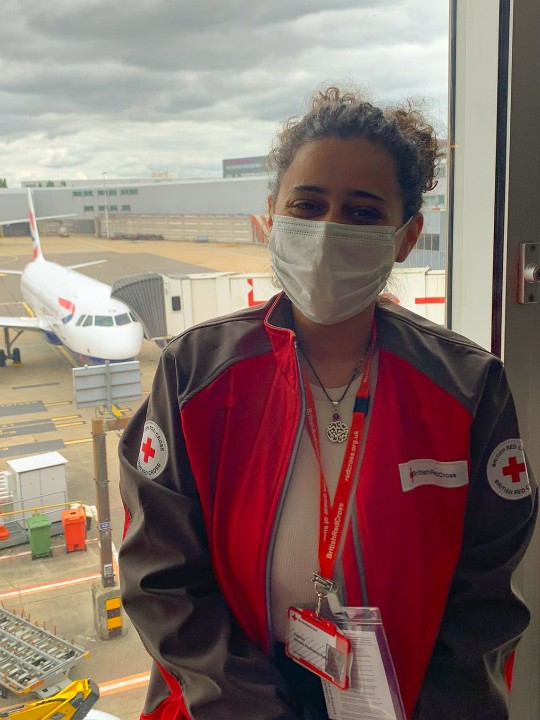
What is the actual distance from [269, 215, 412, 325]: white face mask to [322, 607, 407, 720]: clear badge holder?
46 cm

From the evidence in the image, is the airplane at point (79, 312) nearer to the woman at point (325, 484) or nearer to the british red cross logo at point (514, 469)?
the woman at point (325, 484)

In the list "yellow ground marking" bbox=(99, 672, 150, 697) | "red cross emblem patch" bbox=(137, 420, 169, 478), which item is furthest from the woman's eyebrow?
"yellow ground marking" bbox=(99, 672, 150, 697)

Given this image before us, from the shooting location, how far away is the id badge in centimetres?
94

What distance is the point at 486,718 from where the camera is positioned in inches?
39.5

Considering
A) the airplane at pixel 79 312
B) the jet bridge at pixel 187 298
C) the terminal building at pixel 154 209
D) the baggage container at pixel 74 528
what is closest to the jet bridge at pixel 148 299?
the jet bridge at pixel 187 298

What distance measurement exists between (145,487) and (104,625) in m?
1.24

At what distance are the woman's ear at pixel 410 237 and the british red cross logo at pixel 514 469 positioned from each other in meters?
0.39

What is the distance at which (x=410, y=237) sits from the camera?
111 centimetres

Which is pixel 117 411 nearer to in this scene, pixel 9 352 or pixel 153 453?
pixel 153 453

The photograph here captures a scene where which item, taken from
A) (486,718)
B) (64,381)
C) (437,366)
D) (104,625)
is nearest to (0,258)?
(64,381)

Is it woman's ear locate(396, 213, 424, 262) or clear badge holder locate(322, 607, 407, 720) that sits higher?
woman's ear locate(396, 213, 424, 262)

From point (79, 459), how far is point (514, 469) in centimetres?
165

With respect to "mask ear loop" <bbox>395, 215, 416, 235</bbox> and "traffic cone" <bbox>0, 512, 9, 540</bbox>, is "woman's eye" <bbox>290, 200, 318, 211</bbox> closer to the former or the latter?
"mask ear loop" <bbox>395, 215, 416, 235</bbox>

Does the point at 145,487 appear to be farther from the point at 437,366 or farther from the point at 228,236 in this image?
the point at 228,236
